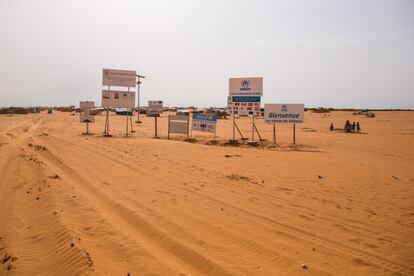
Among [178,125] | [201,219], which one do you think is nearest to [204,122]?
[178,125]

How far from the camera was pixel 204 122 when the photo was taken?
2148 centimetres

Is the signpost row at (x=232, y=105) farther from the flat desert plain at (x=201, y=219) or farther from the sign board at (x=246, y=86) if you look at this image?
the flat desert plain at (x=201, y=219)

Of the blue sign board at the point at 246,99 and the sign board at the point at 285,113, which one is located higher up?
the blue sign board at the point at 246,99

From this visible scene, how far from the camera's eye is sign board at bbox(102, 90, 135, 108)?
949 inches

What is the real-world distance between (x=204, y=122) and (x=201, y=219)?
15.3 metres

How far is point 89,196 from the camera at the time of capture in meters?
7.70

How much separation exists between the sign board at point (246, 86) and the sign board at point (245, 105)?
24 cm

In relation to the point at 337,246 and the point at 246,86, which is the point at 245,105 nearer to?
the point at 246,86

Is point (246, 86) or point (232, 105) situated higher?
point (246, 86)

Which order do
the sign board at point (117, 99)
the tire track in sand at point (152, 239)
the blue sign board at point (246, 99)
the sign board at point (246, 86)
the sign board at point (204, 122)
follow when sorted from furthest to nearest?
the sign board at point (117, 99) → the sign board at point (204, 122) → the blue sign board at point (246, 99) → the sign board at point (246, 86) → the tire track in sand at point (152, 239)

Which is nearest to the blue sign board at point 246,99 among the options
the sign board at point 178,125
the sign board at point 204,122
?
the sign board at point 204,122

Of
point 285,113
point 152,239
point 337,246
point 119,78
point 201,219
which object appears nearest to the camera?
point 337,246

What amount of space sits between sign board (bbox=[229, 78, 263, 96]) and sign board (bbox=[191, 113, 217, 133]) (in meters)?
2.00

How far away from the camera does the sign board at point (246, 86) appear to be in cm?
1952
